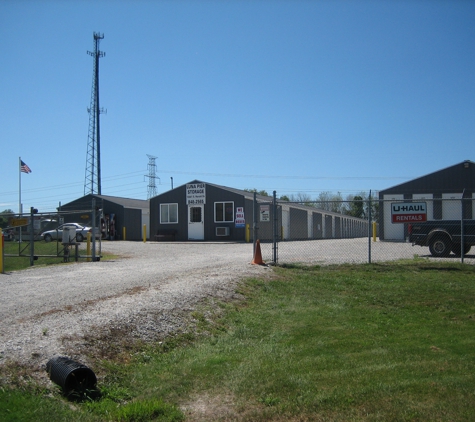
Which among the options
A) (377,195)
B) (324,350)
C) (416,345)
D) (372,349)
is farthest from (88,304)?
(377,195)

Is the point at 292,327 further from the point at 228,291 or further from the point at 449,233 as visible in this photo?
the point at 449,233

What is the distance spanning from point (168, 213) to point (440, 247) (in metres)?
21.8

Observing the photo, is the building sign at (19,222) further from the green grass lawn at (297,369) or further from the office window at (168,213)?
the office window at (168,213)

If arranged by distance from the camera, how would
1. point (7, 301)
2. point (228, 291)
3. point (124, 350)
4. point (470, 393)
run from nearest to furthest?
point (470, 393) → point (124, 350) → point (7, 301) → point (228, 291)

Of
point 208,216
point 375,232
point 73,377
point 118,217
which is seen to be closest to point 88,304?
point 73,377

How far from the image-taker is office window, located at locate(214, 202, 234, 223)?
32344mm

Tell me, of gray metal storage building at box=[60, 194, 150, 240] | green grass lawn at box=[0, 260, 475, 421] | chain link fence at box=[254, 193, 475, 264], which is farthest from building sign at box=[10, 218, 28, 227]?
gray metal storage building at box=[60, 194, 150, 240]

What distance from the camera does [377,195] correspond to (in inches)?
1184

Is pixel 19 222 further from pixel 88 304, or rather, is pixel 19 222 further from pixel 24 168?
pixel 24 168

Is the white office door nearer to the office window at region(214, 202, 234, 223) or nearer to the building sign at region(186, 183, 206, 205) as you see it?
the building sign at region(186, 183, 206, 205)

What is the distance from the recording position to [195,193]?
109ft

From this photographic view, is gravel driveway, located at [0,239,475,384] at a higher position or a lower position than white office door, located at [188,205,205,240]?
lower

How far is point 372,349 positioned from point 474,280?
20.7ft

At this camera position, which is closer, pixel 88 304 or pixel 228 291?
pixel 88 304
